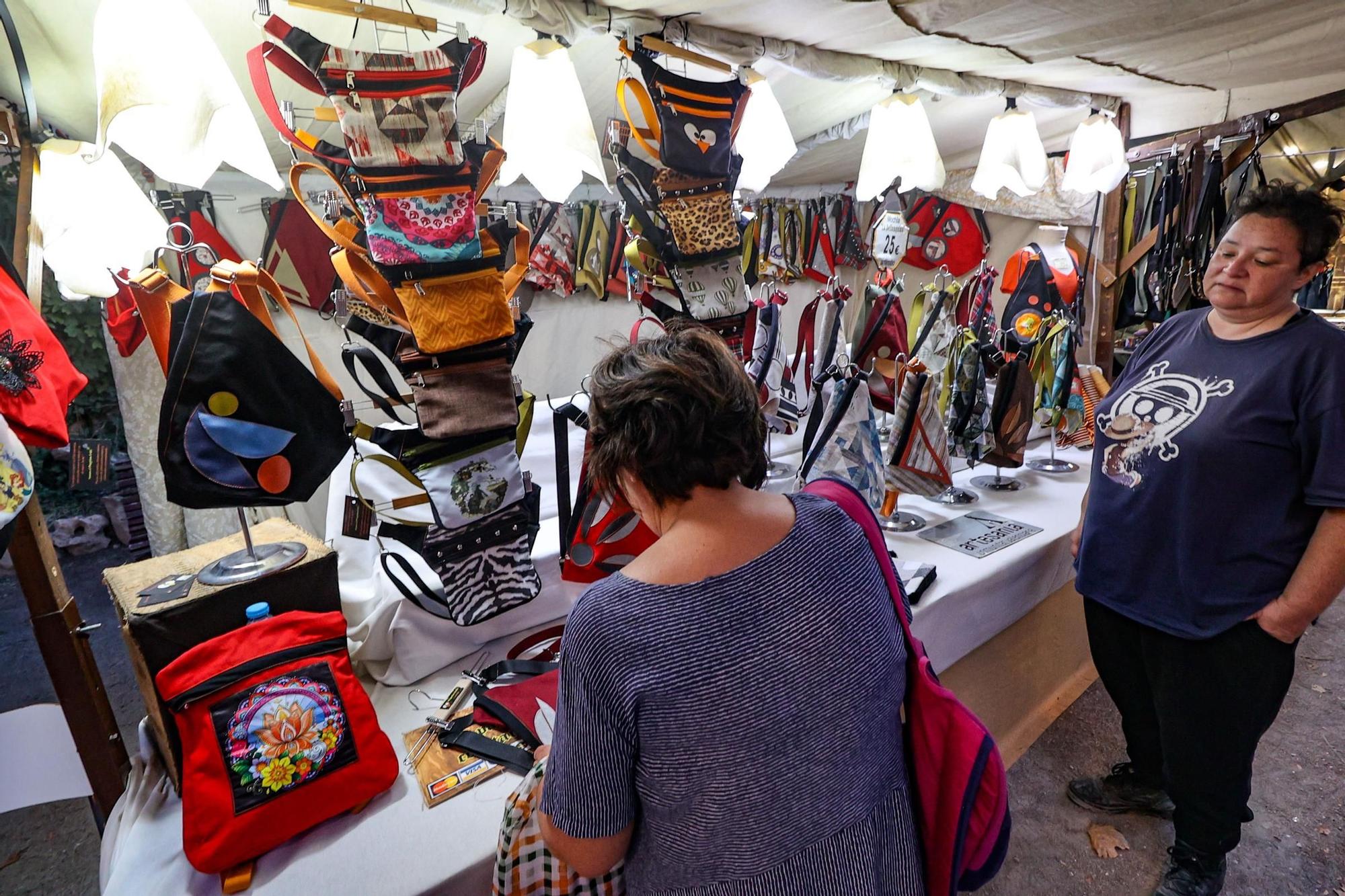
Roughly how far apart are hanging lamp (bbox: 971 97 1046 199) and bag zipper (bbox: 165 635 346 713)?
2638mm

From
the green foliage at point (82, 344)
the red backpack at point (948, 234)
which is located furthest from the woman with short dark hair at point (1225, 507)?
the green foliage at point (82, 344)

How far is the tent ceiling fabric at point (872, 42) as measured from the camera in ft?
5.37

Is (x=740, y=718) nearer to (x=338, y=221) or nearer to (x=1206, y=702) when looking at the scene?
(x=338, y=221)

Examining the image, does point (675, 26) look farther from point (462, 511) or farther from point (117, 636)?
point (117, 636)

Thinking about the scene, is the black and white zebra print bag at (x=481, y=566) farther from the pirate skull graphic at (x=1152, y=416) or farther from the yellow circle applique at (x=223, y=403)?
the pirate skull graphic at (x=1152, y=416)

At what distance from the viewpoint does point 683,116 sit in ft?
5.01

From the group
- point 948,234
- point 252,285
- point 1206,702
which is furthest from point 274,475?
point 948,234

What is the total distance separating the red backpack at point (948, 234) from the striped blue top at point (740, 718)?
3.82 meters

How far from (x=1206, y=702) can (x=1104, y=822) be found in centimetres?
69

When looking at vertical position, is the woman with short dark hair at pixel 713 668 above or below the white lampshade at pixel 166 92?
below

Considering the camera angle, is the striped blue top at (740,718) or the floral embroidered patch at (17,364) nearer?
the striped blue top at (740,718)

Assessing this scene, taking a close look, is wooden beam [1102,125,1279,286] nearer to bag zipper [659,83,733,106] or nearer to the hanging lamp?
the hanging lamp

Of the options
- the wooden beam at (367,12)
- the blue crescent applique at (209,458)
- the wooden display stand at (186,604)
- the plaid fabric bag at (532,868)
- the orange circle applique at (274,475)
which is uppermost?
the wooden beam at (367,12)

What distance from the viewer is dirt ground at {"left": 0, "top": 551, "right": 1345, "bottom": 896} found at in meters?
1.78
